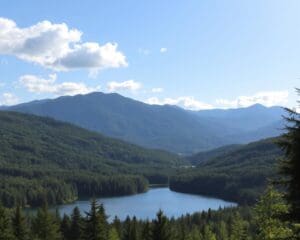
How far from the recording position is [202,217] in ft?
427

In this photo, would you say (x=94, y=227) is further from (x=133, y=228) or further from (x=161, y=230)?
(x=133, y=228)

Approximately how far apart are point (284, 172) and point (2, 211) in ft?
115

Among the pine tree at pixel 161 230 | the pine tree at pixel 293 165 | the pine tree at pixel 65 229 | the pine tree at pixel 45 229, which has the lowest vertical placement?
the pine tree at pixel 65 229

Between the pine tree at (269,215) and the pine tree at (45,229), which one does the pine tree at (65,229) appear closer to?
the pine tree at (45,229)

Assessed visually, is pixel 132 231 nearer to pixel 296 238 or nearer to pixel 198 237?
pixel 198 237

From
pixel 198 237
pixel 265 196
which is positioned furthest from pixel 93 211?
pixel 198 237

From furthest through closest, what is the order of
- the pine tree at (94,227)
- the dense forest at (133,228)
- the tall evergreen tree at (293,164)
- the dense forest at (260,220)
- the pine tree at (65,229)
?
the pine tree at (65,229) → the pine tree at (94,227) → the dense forest at (133,228) → the dense forest at (260,220) → the tall evergreen tree at (293,164)

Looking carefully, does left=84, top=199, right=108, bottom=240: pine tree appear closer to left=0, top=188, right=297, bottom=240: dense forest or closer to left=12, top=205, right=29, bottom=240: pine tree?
left=0, top=188, right=297, bottom=240: dense forest

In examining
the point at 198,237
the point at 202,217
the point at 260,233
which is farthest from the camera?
the point at 202,217

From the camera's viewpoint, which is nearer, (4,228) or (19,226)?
(4,228)

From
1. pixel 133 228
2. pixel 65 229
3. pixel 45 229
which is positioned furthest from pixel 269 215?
pixel 65 229

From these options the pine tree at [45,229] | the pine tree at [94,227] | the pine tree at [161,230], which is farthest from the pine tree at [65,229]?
the pine tree at [161,230]

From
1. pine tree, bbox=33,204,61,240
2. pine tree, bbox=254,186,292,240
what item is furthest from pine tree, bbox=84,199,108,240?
pine tree, bbox=33,204,61,240

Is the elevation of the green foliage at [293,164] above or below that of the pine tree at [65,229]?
above
